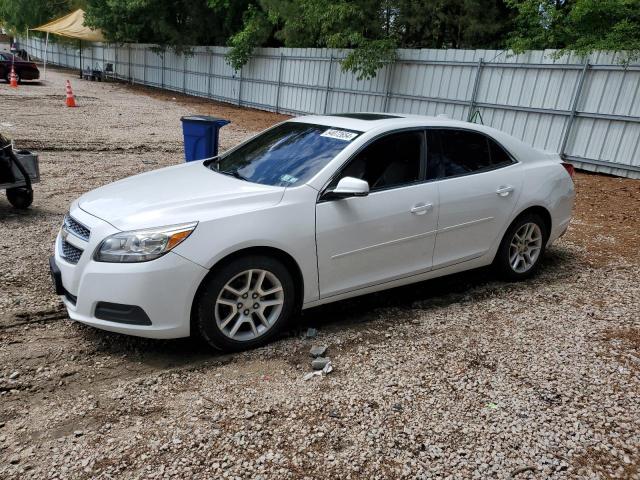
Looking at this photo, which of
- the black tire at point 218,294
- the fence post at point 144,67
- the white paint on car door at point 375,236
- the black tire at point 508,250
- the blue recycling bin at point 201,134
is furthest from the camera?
the fence post at point 144,67

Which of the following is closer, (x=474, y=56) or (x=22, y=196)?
(x=22, y=196)

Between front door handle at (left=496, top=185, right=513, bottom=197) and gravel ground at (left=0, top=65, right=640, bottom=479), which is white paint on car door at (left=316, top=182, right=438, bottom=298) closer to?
gravel ground at (left=0, top=65, right=640, bottom=479)

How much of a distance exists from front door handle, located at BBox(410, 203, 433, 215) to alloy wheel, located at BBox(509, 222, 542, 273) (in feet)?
3.96

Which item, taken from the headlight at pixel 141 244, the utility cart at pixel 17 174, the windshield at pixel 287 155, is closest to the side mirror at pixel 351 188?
the windshield at pixel 287 155

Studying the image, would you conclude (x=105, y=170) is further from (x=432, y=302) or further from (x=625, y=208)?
(x=625, y=208)

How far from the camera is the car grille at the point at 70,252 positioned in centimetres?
342

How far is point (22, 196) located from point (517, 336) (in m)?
5.96

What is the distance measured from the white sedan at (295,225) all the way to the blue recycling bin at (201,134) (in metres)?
2.95

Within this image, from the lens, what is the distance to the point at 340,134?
163 inches

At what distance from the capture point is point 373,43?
1522cm

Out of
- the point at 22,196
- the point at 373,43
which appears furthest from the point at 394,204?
the point at 373,43

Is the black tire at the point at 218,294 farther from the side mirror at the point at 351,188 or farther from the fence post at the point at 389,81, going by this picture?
the fence post at the point at 389,81

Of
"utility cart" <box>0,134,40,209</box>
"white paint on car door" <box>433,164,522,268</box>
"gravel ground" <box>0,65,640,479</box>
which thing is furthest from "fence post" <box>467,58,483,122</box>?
"utility cart" <box>0,134,40,209</box>

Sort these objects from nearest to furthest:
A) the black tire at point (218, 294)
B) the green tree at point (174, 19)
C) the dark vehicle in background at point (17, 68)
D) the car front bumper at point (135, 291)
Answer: the car front bumper at point (135, 291)
the black tire at point (218, 294)
the dark vehicle in background at point (17, 68)
the green tree at point (174, 19)
